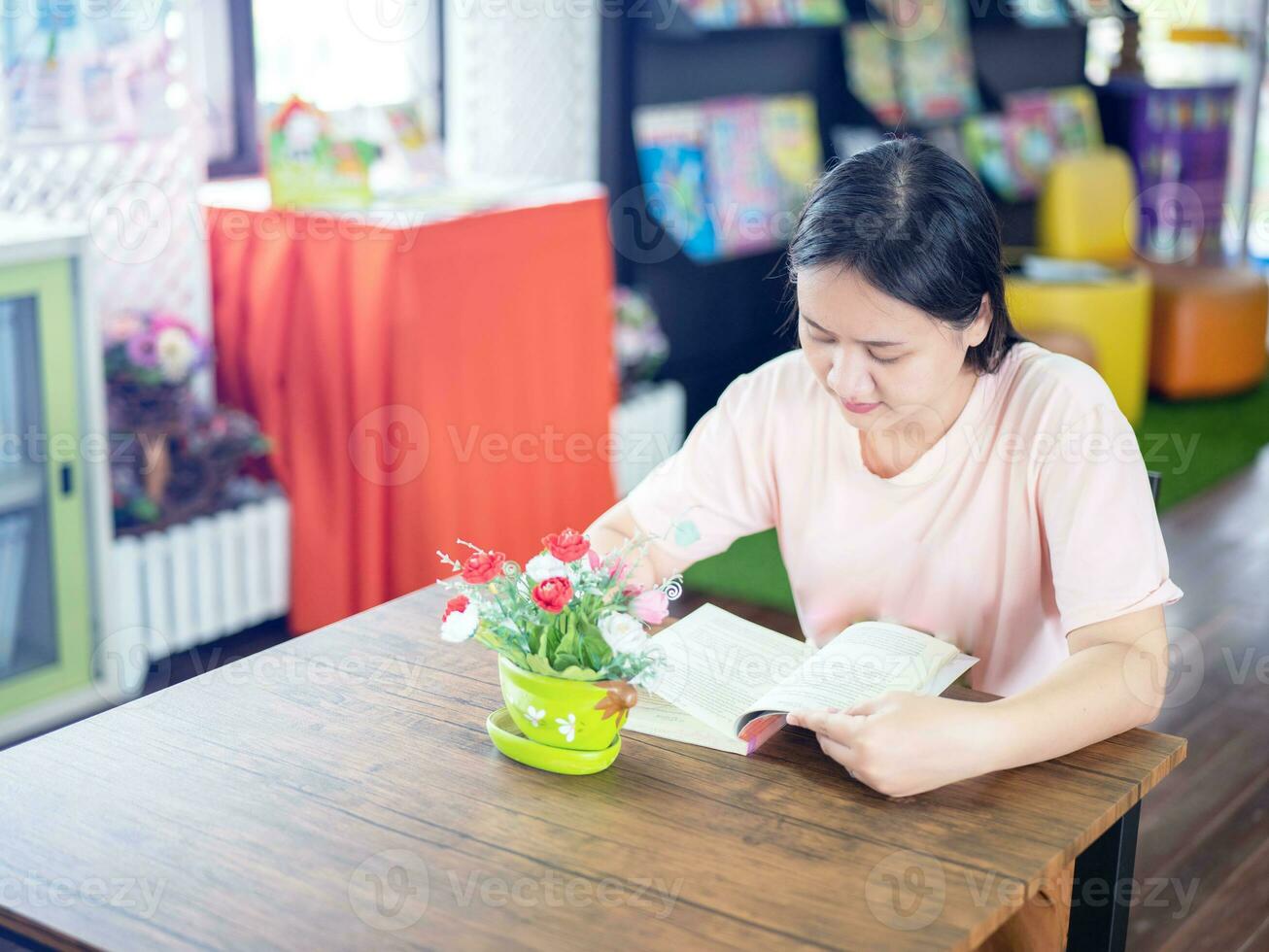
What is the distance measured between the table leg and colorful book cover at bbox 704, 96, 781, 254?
3410 millimetres

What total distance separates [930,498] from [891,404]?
19cm

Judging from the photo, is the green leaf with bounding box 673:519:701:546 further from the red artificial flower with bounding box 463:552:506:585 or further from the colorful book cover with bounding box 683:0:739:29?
the colorful book cover with bounding box 683:0:739:29

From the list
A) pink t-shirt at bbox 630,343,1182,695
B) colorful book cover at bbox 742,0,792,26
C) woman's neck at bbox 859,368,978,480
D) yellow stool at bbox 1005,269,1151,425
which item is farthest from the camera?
yellow stool at bbox 1005,269,1151,425

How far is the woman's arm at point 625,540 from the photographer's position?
1.78 meters

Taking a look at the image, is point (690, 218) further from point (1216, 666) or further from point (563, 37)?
point (1216, 666)

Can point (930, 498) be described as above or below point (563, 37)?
below

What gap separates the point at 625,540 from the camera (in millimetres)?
1798

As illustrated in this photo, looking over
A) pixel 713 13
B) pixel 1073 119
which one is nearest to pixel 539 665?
pixel 713 13

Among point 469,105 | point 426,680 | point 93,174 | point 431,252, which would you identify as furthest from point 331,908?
point 469,105

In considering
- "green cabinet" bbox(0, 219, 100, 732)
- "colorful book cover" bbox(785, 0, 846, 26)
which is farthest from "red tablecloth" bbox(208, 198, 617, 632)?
"colorful book cover" bbox(785, 0, 846, 26)

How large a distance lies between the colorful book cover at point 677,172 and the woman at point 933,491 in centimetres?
273

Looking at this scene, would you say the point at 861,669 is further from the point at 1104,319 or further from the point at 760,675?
the point at 1104,319

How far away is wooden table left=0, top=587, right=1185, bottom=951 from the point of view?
113 cm

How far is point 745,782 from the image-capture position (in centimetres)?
136
